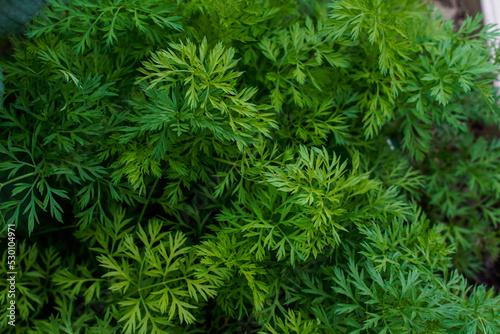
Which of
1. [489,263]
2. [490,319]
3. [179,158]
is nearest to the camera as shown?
[490,319]

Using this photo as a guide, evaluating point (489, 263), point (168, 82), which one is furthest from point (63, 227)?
point (489, 263)

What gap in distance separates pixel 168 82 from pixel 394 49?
73 centimetres

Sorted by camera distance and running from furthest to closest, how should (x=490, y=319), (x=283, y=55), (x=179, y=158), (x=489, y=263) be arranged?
(x=489, y=263) < (x=283, y=55) < (x=179, y=158) < (x=490, y=319)

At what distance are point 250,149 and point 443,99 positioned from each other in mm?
651

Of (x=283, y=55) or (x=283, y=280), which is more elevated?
(x=283, y=55)

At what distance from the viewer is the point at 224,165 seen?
4.69ft

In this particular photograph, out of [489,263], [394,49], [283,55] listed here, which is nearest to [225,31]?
[283,55]

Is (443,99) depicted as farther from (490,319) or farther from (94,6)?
(94,6)

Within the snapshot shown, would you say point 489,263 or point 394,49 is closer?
point 394,49

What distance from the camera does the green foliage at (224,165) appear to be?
1.23m

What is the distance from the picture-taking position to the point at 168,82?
4.34 feet

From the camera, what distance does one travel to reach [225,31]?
1.36m

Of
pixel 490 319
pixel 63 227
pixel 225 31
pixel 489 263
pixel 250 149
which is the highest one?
pixel 225 31

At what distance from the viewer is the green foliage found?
1.23 metres
